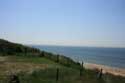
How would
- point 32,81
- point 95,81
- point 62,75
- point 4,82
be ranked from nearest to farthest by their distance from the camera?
point 4,82, point 32,81, point 95,81, point 62,75

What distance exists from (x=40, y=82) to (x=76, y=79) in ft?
14.3

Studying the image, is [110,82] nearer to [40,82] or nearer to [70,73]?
[70,73]

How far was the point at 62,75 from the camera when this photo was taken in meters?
25.9

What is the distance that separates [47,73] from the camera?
26656 mm

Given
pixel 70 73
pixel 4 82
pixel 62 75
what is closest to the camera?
pixel 4 82

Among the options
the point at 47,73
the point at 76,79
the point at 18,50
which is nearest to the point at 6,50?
the point at 18,50

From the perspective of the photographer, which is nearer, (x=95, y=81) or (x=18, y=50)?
(x=95, y=81)

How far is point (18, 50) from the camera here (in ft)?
168

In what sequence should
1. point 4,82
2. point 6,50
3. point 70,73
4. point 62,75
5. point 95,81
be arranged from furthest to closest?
point 6,50 < point 70,73 < point 62,75 < point 95,81 < point 4,82

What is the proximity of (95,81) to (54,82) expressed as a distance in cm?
466

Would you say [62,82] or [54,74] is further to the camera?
[54,74]

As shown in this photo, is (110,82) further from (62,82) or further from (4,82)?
(4,82)

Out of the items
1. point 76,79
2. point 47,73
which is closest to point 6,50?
point 47,73

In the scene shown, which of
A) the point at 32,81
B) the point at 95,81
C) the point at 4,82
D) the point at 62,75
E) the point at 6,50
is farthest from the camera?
the point at 6,50
